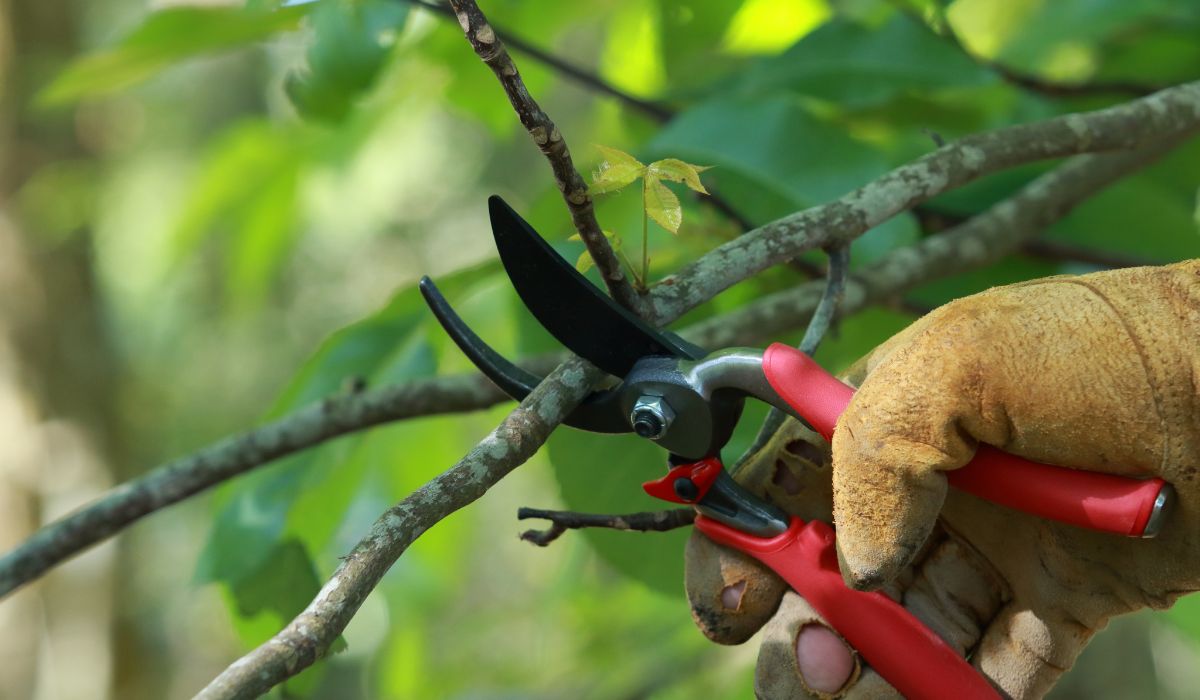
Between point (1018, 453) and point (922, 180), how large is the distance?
0.28 meters

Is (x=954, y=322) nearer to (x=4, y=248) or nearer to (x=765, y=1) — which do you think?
(x=765, y=1)

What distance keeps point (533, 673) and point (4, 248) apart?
5.21 ft

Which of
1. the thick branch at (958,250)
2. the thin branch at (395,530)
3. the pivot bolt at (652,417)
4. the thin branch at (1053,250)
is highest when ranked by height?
the thin branch at (395,530)

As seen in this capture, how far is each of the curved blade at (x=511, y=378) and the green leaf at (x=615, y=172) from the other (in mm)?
107

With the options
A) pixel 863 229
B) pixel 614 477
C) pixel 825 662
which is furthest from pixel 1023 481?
pixel 614 477

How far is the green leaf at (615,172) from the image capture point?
0.54 metres

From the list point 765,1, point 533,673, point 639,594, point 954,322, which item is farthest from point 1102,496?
point 533,673

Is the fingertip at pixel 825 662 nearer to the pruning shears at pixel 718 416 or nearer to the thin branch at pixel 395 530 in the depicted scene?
the pruning shears at pixel 718 416

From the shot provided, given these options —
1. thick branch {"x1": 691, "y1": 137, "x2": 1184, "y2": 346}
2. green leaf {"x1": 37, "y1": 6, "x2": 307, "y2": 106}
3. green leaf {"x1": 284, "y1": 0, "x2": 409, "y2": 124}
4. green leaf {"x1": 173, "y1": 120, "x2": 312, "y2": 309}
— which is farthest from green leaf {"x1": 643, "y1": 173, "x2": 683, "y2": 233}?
green leaf {"x1": 173, "y1": 120, "x2": 312, "y2": 309}

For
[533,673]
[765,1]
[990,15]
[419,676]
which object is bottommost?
[533,673]

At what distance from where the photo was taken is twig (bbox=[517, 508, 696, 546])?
0.59m

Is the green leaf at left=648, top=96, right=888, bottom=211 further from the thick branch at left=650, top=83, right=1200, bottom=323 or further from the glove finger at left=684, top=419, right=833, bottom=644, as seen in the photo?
the glove finger at left=684, top=419, right=833, bottom=644

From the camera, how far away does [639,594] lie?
1.92m

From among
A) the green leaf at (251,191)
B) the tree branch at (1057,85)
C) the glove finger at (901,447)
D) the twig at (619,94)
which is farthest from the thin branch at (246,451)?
the green leaf at (251,191)
